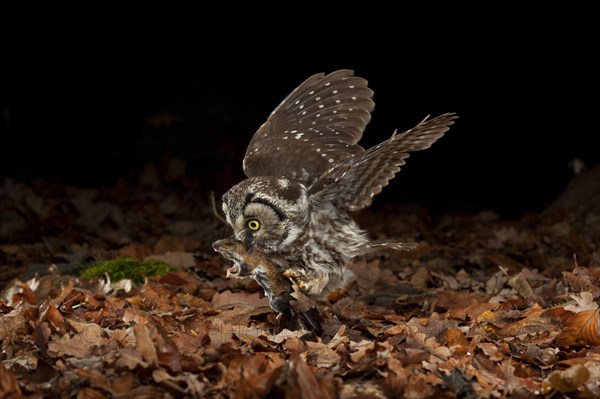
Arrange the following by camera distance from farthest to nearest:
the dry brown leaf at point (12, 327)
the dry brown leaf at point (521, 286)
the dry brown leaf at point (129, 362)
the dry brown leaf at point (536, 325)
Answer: the dry brown leaf at point (521, 286)
the dry brown leaf at point (536, 325)
the dry brown leaf at point (12, 327)
the dry brown leaf at point (129, 362)

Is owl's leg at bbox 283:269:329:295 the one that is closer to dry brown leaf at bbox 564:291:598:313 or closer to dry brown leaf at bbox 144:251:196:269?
dry brown leaf at bbox 564:291:598:313

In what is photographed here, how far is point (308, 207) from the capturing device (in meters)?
4.09

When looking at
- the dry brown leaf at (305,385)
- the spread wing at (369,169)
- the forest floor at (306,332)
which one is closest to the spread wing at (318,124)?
the spread wing at (369,169)

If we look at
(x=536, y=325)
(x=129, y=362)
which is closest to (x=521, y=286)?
(x=536, y=325)

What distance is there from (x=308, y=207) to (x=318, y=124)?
1.12m

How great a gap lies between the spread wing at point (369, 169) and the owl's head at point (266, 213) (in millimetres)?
230

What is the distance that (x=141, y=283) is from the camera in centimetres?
554

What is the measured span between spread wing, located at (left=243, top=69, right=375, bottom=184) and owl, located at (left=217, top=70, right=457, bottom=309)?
0.01m

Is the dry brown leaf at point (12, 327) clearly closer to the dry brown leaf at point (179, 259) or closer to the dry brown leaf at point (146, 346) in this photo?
the dry brown leaf at point (146, 346)

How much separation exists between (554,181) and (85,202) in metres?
7.49

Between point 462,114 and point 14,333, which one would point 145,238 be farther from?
point 462,114

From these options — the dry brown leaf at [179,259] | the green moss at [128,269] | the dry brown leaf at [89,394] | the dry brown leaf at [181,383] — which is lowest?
the dry brown leaf at [179,259]

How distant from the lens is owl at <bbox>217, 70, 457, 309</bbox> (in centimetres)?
392

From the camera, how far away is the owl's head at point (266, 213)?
3895 millimetres
